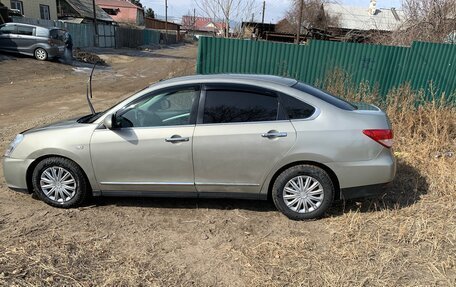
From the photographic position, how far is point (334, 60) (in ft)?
31.8

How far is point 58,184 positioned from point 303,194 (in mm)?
2711

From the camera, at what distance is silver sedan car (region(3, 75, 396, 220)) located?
4113 mm

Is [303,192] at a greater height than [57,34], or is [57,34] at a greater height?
[57,34]

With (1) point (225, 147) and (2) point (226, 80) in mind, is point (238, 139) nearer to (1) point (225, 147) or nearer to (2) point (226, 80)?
(1) point (225, 147)

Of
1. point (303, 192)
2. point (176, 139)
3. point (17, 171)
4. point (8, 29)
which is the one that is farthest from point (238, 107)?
point (8, 29)

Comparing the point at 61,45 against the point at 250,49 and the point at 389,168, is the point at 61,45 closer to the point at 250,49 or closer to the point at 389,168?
the point at 250,49

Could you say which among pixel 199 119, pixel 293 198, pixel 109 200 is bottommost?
pixel 109 200

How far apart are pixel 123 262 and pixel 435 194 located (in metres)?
3.80

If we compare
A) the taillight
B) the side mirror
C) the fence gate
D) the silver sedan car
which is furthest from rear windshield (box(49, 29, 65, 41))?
the taillight

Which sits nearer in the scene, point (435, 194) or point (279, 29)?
point (435, 194)

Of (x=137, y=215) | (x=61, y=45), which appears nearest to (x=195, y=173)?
(x=137, y=215)

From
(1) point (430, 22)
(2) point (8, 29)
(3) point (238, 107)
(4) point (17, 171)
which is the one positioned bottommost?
(4) point (17, 171)

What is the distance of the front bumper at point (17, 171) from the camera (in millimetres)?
4477

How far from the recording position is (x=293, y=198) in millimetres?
4262
